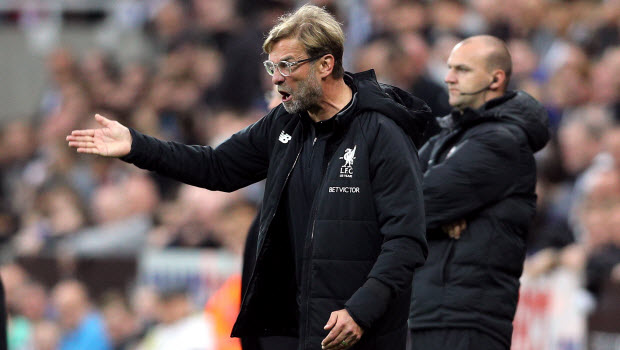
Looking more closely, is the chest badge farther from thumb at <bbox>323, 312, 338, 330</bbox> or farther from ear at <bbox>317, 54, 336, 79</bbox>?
thumb at <bbox>323, 312, 338, 330</bbox>

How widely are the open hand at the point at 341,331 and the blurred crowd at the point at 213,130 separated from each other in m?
2.24

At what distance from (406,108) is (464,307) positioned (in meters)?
1.24

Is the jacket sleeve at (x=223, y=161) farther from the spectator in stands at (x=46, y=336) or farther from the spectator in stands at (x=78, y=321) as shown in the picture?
the spectator in stands at (x=46, y=336)

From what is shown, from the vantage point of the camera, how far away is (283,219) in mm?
5301

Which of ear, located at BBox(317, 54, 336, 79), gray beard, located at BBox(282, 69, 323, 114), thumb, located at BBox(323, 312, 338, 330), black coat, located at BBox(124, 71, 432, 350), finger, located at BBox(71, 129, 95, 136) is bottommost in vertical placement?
thumb, located at BBox(323, 312, 338, 330)

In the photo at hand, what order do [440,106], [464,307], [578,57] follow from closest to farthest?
[464,307] < [440,106] < [578,57]

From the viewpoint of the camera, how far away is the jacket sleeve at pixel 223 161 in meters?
5.50

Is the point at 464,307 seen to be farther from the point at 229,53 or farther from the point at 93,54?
the point at 93,54

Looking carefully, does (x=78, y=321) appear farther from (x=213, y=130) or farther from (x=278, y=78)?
(x=278, y=78)

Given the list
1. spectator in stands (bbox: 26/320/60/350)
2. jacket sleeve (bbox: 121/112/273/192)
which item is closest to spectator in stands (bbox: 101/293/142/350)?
spectator in stands (bbox: 26/320/60/350)

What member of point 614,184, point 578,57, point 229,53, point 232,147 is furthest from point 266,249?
point 229,53

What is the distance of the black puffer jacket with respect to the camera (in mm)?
6004

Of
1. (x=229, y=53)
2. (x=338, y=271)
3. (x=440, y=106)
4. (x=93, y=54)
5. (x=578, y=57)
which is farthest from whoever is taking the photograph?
(x=93, y=54)

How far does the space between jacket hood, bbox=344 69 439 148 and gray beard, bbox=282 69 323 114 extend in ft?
0.62
